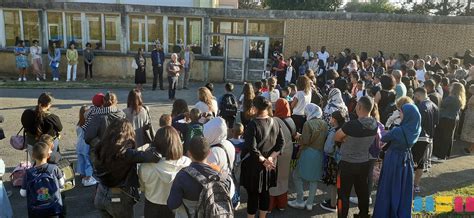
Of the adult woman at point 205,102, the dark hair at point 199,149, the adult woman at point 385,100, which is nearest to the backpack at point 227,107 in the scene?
the adult woman at point 205,102

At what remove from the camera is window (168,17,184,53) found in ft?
63.4

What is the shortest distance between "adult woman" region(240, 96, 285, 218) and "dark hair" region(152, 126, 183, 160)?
1.26 m

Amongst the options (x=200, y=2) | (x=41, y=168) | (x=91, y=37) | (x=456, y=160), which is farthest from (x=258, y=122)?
(x=200, y=2)

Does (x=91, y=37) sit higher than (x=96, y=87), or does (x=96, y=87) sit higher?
(x=91, y=37)

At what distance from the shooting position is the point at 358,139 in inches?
205

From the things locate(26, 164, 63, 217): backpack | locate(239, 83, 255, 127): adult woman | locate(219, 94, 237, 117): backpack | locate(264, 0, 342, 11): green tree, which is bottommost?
locate(26, 164, 63, 217): backpack

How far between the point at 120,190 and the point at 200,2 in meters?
23.3

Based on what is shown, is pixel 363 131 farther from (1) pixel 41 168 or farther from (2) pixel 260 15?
(2) pixel 260 15

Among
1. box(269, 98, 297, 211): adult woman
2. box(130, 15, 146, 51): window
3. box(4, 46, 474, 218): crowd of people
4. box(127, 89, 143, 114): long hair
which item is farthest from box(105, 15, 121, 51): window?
box(269, 98, 297, 211): adult woman

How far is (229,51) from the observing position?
19.2 meters

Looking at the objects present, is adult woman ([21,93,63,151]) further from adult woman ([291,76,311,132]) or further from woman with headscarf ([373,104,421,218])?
woman with headscarf ([373,104,421,218])

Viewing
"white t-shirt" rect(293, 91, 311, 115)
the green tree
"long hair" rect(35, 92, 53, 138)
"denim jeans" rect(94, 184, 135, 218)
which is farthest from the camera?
the green tree

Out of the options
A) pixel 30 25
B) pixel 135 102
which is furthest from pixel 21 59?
pixel 135 102

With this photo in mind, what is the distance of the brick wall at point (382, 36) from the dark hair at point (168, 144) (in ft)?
51.1
